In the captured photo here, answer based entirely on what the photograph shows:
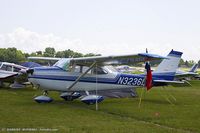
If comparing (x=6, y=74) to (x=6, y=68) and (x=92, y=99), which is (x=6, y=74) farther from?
(x=92, y=99)

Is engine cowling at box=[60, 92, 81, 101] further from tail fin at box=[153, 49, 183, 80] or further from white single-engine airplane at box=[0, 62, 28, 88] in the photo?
white single-engine airplane at box=[0, 62, 28, 88]

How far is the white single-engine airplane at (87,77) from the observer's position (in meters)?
13.5

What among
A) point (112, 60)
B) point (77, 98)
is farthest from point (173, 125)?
point (77, 98)

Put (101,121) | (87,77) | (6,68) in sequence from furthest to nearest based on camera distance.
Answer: (6,68)
(87,77)
(101,121)

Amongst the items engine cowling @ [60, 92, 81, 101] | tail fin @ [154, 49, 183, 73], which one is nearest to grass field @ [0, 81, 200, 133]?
engine cowling @ [60, 92, 81, 101]

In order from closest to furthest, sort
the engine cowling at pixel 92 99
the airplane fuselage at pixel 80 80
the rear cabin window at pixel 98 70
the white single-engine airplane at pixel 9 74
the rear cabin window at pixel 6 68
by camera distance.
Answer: the engine cowling at pixel 92 99, the airplane fuselage at pixel 80 80, the rear cabin window at pixel 98 70, the white single-engine airplane at pixel 9 74, the rear cabin window at pixel 6 68

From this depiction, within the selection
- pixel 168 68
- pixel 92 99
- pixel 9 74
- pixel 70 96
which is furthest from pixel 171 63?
pixel 9 74

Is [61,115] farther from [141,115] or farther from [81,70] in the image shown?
[81,70]

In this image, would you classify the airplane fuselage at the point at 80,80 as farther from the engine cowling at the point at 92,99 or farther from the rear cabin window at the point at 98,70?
the engine cowling at the point at 92,99

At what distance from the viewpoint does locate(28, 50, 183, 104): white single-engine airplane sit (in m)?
13.5

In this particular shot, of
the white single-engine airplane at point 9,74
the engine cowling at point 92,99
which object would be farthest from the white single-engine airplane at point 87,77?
the white single-engine airplane at point 9,74

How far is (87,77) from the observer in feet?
48.2

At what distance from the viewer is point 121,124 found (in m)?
9.18

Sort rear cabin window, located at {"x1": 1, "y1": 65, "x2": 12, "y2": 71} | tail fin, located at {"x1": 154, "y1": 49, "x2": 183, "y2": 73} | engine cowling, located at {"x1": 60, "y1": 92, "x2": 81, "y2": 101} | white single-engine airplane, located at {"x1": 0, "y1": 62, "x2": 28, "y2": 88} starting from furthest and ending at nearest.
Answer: rear cabin window, located at {"x1": 1, "y1": 65, "x2": 12, "y2": 71} < white single-engine airplane, located at {"x1": 0, "y1": 62, "x2": 28, "y2": 88} < tail fin, located at {"x1": 154, "y1": 49, "x2": 183, "y2": 73} < engine cowling, located at {"x1": 60, "y1": 92, "x2": 81, "y2": 101}
